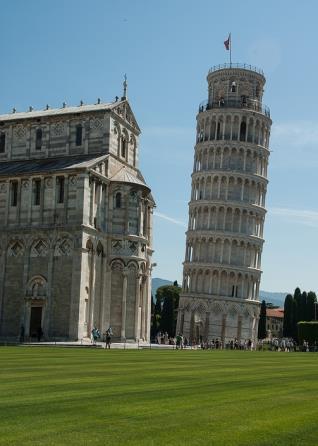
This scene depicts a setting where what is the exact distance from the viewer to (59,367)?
2381cm

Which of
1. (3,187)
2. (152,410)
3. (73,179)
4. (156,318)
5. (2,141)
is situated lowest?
Answer: (156,318)

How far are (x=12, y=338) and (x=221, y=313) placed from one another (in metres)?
46.9

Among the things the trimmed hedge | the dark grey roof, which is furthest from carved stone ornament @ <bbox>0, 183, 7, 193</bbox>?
the trimmed hedge

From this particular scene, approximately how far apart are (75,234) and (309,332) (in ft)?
142

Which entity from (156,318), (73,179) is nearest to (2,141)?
(73,179)

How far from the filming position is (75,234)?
5938cm

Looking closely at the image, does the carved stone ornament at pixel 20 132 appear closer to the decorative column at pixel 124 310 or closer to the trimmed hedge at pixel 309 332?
the decorative column at pixel 124 310

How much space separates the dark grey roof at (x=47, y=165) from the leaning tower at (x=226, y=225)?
4108 centimetres

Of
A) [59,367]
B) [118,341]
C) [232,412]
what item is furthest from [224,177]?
[232,412]

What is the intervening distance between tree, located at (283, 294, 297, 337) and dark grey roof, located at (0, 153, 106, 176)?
70772 mm

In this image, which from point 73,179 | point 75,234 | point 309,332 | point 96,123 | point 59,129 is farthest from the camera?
point 309,332

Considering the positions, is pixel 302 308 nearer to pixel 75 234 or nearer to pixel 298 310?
pixel 298 310

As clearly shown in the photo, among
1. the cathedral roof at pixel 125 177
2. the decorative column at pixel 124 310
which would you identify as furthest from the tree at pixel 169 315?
the decorative column at pixel 124 310

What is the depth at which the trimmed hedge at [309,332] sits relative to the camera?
90188 mm
